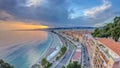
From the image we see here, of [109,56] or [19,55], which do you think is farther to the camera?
[19,55]

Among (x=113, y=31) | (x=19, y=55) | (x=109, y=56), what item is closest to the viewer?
(x=109, y=56)

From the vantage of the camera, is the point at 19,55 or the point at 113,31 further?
the point at 19,55

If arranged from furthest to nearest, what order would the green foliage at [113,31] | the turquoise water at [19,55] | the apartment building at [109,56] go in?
the turquoise water at [19,55]
the green foliage at [113,31]
the apartment building at [109,56]

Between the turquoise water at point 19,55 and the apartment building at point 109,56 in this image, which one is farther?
the turquoise water at point 19,55

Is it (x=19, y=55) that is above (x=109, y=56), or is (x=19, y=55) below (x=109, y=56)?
below

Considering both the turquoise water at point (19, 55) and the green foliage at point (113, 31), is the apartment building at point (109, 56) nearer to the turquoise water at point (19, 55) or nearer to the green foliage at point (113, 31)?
the green foliage at point (113, 31)

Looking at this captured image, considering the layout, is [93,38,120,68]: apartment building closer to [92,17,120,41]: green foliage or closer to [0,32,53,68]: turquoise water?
[92,17,120,41]: green foliage

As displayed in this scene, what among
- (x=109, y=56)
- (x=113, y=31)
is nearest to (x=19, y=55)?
(x=113, y=31)

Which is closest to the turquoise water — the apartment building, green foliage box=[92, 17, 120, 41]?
green foliage box=[92, 17, 120, 41]

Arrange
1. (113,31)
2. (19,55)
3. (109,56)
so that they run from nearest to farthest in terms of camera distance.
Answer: (109,56)
(113,31)
(19,55)

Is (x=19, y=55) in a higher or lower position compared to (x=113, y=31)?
lower

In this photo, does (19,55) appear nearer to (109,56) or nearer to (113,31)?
(113,31)

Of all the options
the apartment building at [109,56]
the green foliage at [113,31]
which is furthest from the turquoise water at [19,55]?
the apartment building at [109,56]

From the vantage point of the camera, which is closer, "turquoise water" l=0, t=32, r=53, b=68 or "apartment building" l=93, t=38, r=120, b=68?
"apartment building" l=93, t=38, r=120, b=68
